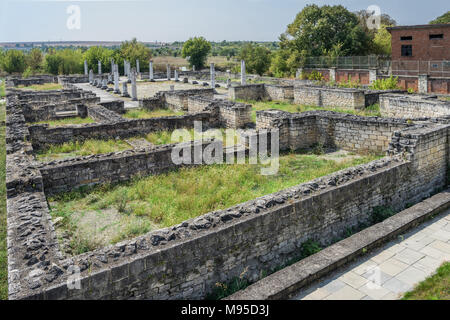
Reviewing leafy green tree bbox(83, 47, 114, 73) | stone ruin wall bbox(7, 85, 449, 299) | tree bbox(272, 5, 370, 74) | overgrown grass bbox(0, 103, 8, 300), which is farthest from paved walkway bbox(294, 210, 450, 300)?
leafy green tree bbox(83, 47, 114, 73)

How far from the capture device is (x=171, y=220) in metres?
7.12

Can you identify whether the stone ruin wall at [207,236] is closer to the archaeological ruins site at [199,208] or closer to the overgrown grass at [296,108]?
the archaeological ruins site at [199,208]

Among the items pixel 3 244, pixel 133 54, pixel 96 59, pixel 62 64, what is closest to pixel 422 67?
pixel 3 244

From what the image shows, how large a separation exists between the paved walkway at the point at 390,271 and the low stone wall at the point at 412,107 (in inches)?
364

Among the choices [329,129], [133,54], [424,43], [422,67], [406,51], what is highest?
[133,54]

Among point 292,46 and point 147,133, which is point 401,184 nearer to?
point 147,133

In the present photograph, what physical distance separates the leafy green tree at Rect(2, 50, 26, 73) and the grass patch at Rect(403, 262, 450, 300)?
58494mm

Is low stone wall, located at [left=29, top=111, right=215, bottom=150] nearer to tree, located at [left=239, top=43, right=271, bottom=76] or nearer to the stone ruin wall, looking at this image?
the stone ruin wall

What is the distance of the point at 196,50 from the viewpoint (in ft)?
187

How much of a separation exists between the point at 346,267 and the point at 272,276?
1281mm

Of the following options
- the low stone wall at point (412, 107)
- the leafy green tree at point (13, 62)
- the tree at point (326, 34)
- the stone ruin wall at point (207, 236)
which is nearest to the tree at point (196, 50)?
the tree at point (326, 34)

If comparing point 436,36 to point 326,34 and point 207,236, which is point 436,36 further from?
point 207,236

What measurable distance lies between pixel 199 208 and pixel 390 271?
11.7 feet

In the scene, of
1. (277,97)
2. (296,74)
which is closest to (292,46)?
(296,74)
